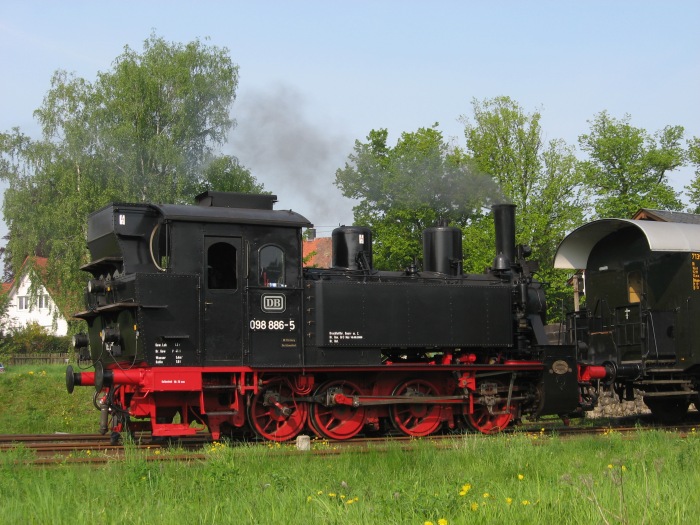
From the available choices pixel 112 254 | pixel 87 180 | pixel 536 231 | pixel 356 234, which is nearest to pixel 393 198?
pixel 536 231

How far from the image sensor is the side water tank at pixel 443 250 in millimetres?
14922

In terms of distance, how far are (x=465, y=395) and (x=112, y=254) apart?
20.7 ft

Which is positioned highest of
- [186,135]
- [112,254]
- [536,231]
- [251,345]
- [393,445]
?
[186,135]

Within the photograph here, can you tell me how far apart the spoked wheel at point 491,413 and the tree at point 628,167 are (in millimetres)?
26660

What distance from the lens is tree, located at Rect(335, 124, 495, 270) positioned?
35.3m

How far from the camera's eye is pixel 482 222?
118 ft

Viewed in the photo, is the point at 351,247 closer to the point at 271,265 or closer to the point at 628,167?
the point at 271,265

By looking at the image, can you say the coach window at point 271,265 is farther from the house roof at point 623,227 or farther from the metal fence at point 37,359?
the metal fence at point 37,359

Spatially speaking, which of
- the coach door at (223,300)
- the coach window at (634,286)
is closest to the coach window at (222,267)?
the coach door at (223,300)

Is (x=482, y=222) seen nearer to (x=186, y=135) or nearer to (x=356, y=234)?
(x=186, y=135)

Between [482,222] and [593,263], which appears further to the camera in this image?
[482,222]

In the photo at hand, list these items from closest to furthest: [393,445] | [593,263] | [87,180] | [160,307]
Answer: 1. [393,445]
2. [160,307]
3. [593,263]
4. [87,180]

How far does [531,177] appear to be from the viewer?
1547 inches

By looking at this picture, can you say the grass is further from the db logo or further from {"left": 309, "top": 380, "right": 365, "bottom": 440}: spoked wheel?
the db logo
